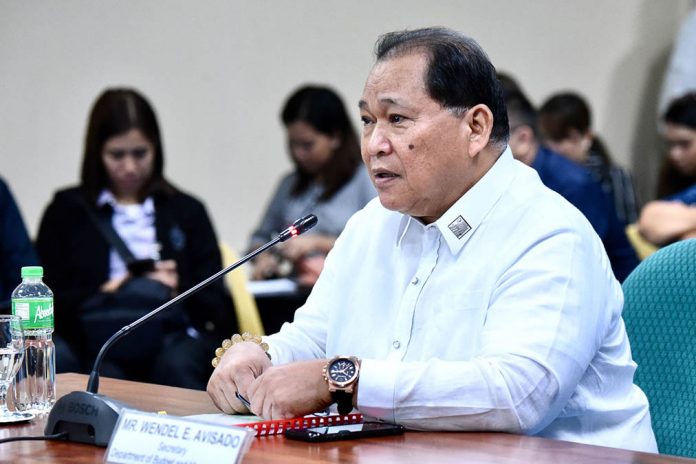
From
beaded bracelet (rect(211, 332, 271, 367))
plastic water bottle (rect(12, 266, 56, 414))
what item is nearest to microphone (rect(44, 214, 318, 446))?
plastic water bottle (rect(12, 266, 56, 414))

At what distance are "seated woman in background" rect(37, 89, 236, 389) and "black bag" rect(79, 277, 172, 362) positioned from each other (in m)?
0.04

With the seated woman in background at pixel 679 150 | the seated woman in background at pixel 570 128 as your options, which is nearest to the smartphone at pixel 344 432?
the seated woman in background at pixel 679 150

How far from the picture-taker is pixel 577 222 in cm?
183

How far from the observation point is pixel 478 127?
193 centimetres

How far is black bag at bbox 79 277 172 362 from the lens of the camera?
3.76m

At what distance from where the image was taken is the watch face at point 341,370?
168 cm

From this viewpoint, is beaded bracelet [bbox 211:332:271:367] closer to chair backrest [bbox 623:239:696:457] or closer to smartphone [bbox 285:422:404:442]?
smartphone [bbox 285:422:404:442]

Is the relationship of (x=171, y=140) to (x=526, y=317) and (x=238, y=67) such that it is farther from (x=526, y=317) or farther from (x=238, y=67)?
(x=526, y=317)

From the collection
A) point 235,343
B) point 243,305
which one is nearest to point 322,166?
point 243,305

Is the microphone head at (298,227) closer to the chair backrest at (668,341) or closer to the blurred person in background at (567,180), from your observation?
the chair backrest at (668,341)

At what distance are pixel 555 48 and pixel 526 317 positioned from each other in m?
5.49

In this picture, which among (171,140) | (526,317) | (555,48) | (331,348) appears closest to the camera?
(526,317)

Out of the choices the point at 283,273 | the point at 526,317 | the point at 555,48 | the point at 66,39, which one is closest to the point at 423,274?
the point at 526,317

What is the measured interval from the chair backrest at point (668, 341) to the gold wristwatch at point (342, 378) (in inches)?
25.6
